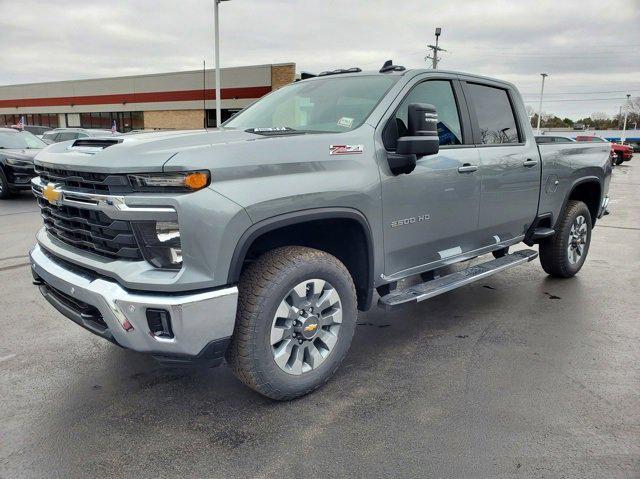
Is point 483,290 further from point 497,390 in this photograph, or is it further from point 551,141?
point 497,390

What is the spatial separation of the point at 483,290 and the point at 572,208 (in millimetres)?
1306

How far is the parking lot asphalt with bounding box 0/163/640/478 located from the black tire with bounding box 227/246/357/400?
187 millimetres

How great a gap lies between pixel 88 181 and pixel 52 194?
1.50 ft

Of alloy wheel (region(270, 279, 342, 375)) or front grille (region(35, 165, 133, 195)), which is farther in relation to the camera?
alloy wheel (region(270, 279, 342, 375))

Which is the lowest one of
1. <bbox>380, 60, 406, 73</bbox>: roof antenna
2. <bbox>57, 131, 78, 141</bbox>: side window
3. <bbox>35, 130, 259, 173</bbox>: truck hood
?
<bbox>35, 130, 259, 173</bbox>: truck hood

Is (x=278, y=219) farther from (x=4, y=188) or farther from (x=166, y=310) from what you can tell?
(x=4, y=188)

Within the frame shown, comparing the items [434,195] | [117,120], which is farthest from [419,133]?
[117,120]

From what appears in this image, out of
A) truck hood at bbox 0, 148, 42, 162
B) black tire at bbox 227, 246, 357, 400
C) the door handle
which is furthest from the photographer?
truck hood at bbox 0, 148, 42, 162

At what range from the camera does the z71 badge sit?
3.14m

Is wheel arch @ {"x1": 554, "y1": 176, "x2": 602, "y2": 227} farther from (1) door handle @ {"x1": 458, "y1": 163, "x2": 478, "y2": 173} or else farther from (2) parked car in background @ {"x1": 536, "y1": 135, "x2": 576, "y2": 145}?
(1) door handle @ {"x1": 458, "y1": 163, "x2": 478, "y2": 173}

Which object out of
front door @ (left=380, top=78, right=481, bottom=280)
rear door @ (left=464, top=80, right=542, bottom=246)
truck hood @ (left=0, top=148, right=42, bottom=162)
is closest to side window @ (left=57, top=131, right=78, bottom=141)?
truck hood @ (left=0, top=148, right=42, bottom=162)

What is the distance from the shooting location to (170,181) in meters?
2.56

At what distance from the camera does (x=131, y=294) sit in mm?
2604

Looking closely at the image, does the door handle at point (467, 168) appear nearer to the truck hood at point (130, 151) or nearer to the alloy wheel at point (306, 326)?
the alloy wheel at point (306, 326)
